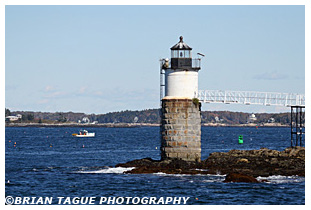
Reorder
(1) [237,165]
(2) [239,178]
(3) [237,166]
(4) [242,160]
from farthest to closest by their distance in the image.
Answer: (4) [242,160]
(1) [237,165]
(3) [237,166]
(2) [239,178]

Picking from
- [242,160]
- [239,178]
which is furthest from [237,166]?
[239,178]

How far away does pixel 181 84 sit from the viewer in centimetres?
5131

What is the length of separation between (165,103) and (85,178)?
912 cm

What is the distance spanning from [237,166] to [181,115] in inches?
234

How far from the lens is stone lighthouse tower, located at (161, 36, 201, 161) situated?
1989 inches

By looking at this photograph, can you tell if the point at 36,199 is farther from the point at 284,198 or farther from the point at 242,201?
the point at 284,198

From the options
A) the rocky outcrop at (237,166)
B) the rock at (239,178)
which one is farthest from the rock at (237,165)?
the rock at (239,178)

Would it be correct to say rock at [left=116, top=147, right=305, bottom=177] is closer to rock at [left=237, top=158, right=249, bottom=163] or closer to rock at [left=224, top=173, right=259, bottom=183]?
rock at [left=237, top=158, right=249, bottom=163]

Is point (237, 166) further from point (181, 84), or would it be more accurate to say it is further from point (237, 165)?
point (181, 84)

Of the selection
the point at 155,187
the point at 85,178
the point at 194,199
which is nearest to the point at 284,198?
the point at 194,199

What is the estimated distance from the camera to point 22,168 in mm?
56312

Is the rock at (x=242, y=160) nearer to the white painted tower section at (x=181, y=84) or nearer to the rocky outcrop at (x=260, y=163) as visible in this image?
the rocky outcrop at (x=260, y=163)

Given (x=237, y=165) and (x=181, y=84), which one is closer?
(x=237, y=165)
